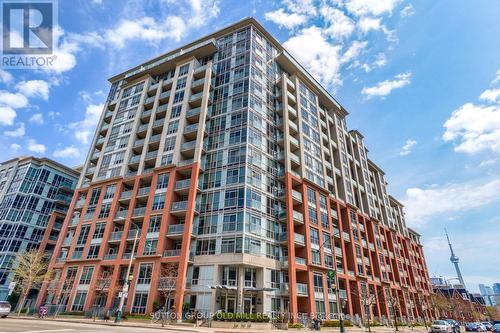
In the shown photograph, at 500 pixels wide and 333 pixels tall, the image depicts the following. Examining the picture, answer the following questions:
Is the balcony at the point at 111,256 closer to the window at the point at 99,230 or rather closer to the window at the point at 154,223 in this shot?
the window at the point at 99,230

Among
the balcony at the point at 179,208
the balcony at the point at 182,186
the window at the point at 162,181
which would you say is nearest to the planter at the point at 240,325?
the balcony at the point at 179,208

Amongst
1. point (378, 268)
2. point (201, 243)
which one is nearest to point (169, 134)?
point (201, 243)

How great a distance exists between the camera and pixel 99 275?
145 ft

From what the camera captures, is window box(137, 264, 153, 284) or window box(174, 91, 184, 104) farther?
window box(174, 91, 184, 104)

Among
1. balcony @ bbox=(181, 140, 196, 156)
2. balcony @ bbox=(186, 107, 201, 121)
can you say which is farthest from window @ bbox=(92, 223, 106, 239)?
balcony @ bbox=(186, 107, 201, 121)

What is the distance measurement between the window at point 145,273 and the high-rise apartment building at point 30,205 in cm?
3655

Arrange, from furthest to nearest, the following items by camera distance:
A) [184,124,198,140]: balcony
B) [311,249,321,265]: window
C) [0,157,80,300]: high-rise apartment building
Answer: [0,157,80,300]: high-rise apartment building → [184,124,198,140]: balcony → [311,249,321,265]: window

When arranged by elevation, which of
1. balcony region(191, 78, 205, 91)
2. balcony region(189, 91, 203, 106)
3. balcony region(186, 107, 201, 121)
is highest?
balcony region(191, 78, 205, 91)

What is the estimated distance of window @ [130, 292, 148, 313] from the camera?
128 ft

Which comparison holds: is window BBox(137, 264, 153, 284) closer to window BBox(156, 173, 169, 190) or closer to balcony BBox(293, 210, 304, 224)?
window BBox(156, 173, 169, 190)

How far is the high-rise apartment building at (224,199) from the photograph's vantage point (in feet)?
131

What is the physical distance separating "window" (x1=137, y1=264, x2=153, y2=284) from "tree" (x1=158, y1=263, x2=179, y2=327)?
2.41m

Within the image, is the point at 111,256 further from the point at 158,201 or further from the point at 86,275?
the point at 158,201

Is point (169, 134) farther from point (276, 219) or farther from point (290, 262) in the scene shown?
point (290, 262)
